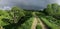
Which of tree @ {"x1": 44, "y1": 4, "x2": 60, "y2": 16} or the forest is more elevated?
tree @ {"x1": 44, "y1": 4, "x2": 60, "y2": 16}

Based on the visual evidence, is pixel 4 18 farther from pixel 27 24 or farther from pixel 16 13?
pixel 27 24

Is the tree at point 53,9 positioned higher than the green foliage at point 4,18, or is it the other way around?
the tree at point 53,9

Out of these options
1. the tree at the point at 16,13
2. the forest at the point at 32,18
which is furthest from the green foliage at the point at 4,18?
the tree at the point at 16,13

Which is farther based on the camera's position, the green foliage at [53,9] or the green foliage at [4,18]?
the green foliage at [4,18]

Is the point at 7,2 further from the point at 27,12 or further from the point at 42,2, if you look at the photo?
the point at 42,2

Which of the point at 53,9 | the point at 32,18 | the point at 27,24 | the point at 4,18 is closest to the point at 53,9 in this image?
the point at 53,9

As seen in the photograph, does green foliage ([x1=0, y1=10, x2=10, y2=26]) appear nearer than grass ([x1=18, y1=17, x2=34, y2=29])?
No

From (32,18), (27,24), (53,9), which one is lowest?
(27,24)

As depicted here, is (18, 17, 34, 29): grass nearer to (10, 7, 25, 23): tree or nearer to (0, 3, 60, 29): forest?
(0, 3, 60, 29): forest

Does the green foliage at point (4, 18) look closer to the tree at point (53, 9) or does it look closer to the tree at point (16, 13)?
the tree at point (16, 13)

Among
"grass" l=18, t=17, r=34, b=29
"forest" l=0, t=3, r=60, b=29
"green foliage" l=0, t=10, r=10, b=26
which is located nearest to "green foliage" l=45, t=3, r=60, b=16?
"forest" l=0, t=3, r=60, b=29
